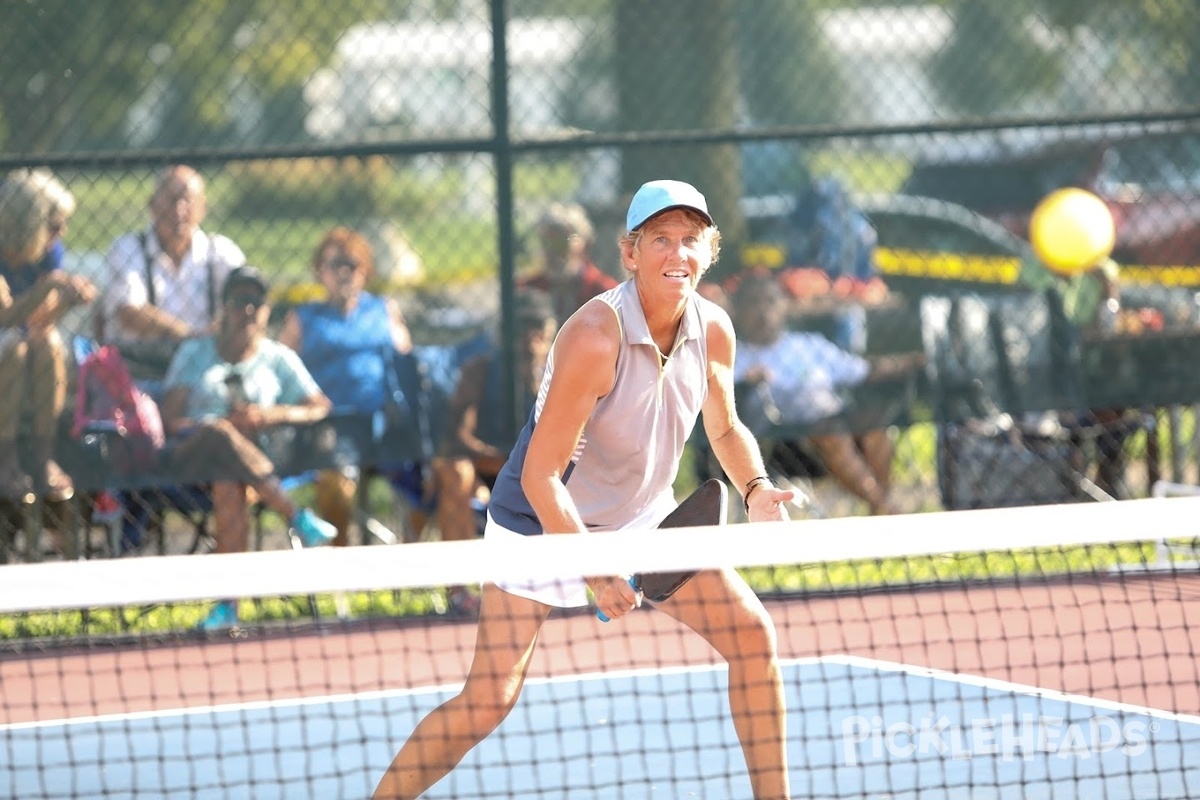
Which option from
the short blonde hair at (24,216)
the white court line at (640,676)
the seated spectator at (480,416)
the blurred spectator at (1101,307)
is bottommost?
the white court line at (640,676)

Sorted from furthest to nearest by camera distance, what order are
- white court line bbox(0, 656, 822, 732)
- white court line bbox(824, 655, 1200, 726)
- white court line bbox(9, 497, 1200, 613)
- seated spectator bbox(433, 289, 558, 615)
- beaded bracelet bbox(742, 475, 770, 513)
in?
seated spectator bbox(433, 289, 558, 615) < white court line bbox(0, 656, 822, 732) < white court line bbox(824, 655, 1200, 726) < beaded bracelet bbox(742, 475, 770, 513) < white court line bbox(9, 497, 1200, 613)

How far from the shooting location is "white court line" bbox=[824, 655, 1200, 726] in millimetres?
5125

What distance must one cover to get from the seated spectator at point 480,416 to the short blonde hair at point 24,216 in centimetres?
173

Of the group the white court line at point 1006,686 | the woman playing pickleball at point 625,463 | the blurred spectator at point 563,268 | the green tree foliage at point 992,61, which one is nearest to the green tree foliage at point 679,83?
the blurred spectator at point 563,268

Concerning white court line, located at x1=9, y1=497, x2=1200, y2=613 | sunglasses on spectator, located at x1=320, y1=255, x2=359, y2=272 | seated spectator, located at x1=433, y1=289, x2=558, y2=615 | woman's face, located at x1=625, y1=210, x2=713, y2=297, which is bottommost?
white court line, located at x1=9, y1=497, x2=1200, y2=613

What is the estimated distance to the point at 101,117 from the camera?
22.6 ft

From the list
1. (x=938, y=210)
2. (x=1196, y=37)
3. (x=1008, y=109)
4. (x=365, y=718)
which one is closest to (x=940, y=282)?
(x=938, y=210)

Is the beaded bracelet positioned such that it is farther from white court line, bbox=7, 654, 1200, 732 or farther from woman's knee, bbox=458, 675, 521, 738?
white court line, bbox=7, 654, 1200, 732

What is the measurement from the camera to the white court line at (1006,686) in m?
5.12

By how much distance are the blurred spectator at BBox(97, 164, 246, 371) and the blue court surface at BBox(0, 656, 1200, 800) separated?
5.85ft

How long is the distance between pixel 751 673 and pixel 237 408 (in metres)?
3.69

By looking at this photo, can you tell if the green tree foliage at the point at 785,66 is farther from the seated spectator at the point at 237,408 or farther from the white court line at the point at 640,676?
the white court line at the point at 640,676

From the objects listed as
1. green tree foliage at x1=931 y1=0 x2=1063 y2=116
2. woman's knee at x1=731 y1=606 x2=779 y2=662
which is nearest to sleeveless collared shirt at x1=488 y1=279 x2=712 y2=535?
woman's knee at x1=731 y1=606 x2=779 y2=662

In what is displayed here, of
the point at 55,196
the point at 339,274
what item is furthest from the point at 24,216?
the point at 339,274
